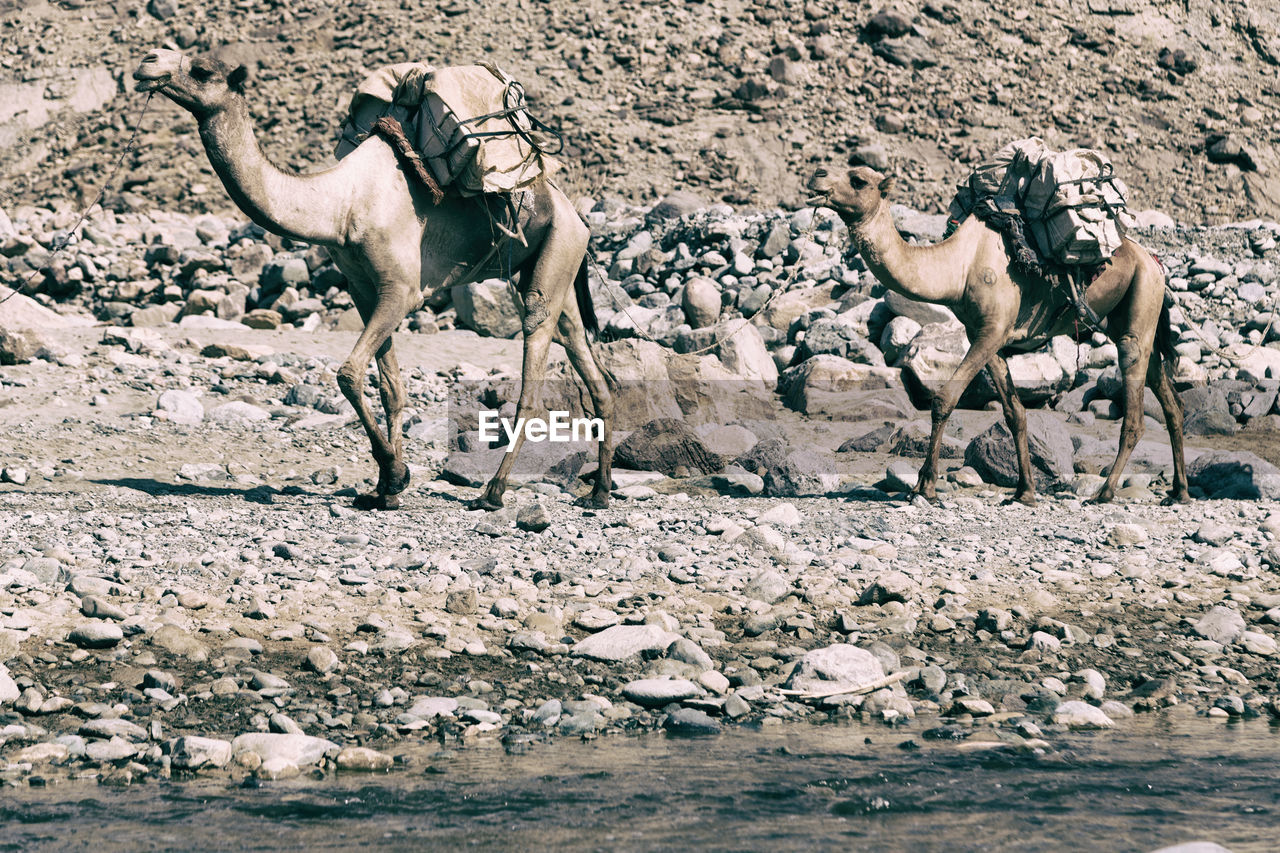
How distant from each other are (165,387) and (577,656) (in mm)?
8295

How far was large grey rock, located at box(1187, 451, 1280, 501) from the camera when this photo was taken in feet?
34.7

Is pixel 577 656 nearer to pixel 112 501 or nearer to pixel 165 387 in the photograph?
pixel 112 501

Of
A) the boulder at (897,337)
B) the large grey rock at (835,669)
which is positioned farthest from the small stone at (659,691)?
the boulder at (897,337)

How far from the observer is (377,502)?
9.05m

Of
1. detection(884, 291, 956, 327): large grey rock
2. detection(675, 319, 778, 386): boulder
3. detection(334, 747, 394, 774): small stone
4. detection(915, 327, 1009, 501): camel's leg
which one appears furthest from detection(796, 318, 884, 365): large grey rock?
detection(334, 747, 394, 774): small stone

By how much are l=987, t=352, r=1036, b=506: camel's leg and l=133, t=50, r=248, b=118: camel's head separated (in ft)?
19.2

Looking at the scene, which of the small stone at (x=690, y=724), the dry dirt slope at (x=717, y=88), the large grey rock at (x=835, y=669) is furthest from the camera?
the dry dirt slope at (x=717, y=88)

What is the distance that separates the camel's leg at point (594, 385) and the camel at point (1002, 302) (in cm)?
205

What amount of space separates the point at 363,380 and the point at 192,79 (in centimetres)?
218

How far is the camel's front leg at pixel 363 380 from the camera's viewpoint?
8406 millimetres

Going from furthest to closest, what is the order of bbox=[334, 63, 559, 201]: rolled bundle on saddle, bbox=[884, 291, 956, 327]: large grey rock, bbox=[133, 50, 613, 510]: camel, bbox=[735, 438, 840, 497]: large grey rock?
bbox=[884, 291, 956, 327]: large grey rock, bbox=[735, 438, 840, 497]: large grey rock, bbox=[334, 63, 559, 201]: rolled bundle on saddle, bbox=[133, 50, 613, 510]: camel

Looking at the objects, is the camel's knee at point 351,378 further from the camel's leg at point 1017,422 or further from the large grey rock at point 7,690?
the camel's leg at point 1017,422

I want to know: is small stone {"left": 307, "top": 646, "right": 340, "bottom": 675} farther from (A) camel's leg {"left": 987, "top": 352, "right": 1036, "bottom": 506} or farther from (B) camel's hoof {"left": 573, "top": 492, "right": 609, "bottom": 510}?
(A) camel's leg {"left": 987, "top": 352, "right": 1036, "bottom": 506}

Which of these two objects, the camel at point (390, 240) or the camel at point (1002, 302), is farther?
the camel at point (1002, 302)
